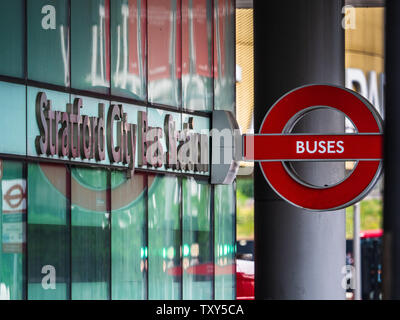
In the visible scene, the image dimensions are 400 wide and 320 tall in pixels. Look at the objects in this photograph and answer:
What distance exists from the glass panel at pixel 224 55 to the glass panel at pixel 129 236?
3.53 meters

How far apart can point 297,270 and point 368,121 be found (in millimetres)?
2402

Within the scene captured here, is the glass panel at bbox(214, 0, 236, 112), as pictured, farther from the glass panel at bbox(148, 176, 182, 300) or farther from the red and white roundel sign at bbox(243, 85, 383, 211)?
the red and white roundel sign at bbox(243, 85, 383, 211)

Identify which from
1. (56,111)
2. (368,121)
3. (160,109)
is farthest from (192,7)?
(368,121)

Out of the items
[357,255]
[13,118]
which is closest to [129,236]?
[13,118]

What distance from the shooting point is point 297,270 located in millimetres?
11562

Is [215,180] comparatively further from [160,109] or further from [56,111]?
[56,111]

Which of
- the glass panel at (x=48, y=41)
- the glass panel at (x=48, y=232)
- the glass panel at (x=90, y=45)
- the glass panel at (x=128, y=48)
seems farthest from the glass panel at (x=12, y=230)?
the glass panel at (x=128, y=48)

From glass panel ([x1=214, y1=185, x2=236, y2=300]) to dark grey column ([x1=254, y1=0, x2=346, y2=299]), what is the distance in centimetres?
712

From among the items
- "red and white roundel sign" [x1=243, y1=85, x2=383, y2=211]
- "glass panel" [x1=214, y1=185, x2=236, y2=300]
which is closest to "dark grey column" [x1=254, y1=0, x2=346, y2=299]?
"red and white roundel sign" [x1=243, y1=85, x2=383, y2=211]

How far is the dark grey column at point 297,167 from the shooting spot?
37.6ft

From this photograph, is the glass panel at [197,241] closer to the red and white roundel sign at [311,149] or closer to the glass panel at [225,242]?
the glass panel at [225,242]

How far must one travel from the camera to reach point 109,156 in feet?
50.0

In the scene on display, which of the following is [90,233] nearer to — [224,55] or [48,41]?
[48,41]

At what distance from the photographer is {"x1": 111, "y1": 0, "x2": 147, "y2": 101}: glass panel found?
15.7 m
